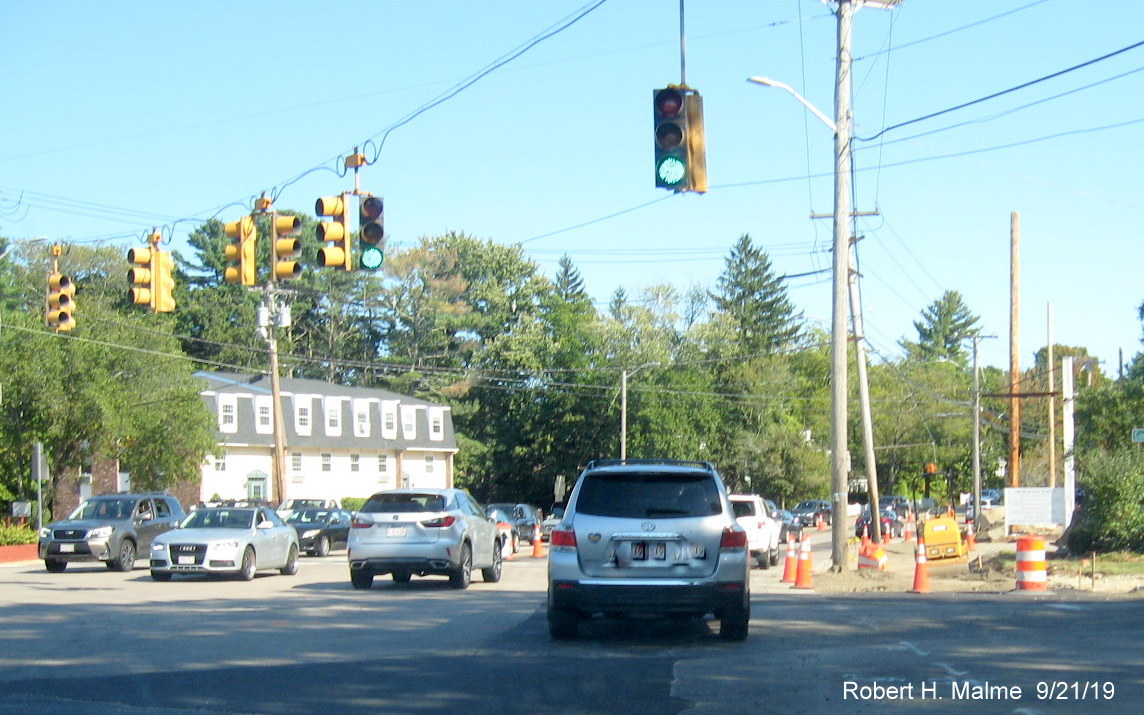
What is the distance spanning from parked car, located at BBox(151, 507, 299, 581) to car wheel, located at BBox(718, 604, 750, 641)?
12.0 m

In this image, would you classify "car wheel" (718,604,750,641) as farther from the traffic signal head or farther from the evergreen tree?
the evergreen tree

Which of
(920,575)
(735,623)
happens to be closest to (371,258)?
(735,623)

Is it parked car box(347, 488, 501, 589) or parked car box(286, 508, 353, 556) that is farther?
parked car box(286, 508, 353, 556)

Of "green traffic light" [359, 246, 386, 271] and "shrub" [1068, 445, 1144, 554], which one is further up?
"green traffic light" [359, 246, 386, 271]

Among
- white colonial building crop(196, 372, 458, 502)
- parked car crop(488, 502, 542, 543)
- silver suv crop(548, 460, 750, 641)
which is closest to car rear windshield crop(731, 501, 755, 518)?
silver suv crop(548, 460, 750, 641)

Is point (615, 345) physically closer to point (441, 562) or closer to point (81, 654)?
point (441, 562)

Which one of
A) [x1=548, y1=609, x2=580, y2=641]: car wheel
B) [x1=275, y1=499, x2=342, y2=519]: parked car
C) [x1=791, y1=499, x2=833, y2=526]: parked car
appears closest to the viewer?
[x1=548, y1=609, x2=580, y2=641]: car wheel

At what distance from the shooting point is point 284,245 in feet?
53.9

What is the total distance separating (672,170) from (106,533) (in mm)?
17632

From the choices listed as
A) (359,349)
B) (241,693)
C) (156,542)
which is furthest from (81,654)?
(359,349)

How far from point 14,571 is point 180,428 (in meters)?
17.2

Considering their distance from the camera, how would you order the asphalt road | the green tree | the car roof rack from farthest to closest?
1. the green tree
2. the car roof rack
3. the asphalt road

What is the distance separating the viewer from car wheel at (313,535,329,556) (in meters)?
34.9

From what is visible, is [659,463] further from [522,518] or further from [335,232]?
[522,518]
